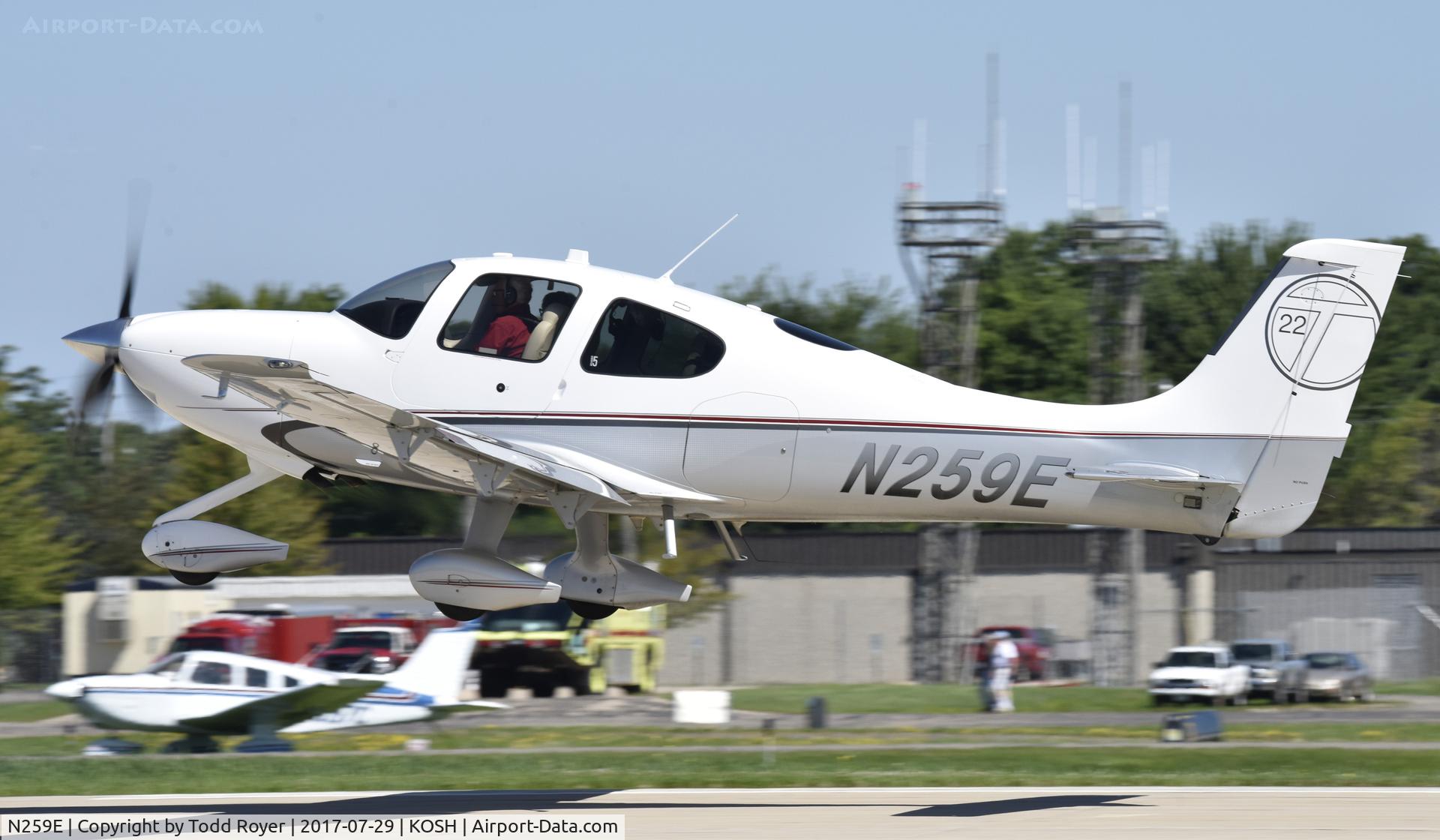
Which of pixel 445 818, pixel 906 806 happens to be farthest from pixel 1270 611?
pixel 445 818

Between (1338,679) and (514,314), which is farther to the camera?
(1338,679)

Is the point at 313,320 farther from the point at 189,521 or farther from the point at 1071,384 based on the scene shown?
the point at 1071,384

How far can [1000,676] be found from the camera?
90.1 feet

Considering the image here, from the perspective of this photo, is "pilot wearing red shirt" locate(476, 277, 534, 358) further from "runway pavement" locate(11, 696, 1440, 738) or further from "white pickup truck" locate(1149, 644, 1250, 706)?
"white pickup truck" locate(1149, 644, 1250, 706)

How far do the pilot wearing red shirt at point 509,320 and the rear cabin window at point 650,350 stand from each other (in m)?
0.52

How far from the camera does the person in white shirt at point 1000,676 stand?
27.5m

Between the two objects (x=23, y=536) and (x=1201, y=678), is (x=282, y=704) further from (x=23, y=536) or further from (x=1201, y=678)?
(x=23, y=536)

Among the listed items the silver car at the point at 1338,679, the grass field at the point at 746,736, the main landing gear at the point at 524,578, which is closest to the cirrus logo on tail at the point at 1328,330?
the main landing gear at the point at 524,578

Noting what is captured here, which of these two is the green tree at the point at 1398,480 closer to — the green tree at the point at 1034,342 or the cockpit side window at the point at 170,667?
the green tree at the point at 1034,342

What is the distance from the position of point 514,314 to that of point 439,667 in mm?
12501

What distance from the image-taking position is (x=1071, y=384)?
57719mm

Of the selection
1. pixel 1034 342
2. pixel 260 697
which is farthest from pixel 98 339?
pixel 1034 342

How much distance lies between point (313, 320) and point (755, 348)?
3442 mm

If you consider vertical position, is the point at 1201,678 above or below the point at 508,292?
below
